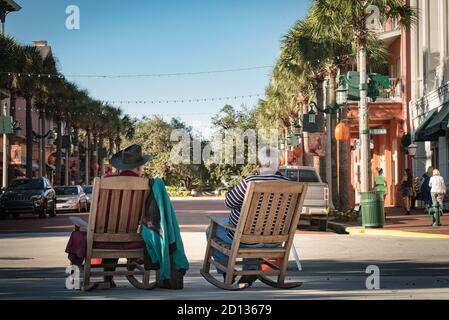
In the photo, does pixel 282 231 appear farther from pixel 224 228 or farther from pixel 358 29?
pixel 358 29

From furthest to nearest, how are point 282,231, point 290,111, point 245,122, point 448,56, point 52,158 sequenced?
1. point 245,122
2. point 52,158
3. point 290,111
4. point 448,56
5. point 282,231

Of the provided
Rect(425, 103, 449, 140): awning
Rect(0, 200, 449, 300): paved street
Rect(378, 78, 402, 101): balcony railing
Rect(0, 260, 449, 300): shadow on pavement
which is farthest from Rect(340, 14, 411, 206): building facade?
Rect(0, 260, 449, 300): shadow on pavement

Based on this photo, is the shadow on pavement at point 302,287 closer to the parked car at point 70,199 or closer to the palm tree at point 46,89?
the parked car at point 70,199

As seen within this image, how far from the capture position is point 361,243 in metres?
20.4

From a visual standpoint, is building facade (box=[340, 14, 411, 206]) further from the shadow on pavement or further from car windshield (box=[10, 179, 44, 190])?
the shadow on pavement

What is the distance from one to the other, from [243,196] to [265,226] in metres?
0.41

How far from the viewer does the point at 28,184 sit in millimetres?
40062

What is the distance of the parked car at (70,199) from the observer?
45.0 meters

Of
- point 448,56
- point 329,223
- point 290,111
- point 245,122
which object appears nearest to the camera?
point 329,223

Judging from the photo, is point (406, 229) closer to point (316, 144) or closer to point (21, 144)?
point (316, 144)

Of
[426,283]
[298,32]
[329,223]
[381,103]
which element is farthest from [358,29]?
[426,283]

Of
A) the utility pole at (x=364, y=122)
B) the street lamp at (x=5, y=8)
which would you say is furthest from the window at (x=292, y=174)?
the street lamp at (x=5, y=8)

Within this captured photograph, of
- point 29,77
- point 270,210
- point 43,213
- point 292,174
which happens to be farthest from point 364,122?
point 29,77
